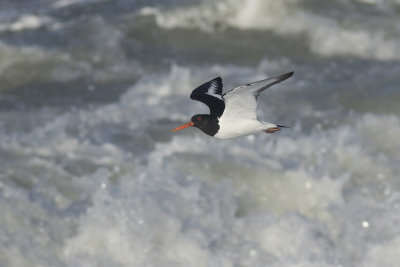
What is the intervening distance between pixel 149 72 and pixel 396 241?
5.03m

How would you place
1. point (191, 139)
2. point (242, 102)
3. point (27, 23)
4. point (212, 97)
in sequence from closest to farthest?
point (242, 102), point (212, 97), point (191, 139), point (27, 23)

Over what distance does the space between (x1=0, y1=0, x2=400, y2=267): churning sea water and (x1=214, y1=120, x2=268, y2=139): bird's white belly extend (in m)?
2.06

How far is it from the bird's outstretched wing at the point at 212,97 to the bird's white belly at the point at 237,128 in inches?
4.2

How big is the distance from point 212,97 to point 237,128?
0.29 metres

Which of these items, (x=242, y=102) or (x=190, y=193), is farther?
(x=190, y=193)

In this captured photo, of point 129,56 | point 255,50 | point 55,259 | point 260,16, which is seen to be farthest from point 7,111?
point 260,16

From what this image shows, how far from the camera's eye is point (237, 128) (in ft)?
15.8

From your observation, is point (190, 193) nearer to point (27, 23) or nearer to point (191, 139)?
point (191, 139)

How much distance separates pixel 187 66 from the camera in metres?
10.6

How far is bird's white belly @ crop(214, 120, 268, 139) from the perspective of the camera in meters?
4.80

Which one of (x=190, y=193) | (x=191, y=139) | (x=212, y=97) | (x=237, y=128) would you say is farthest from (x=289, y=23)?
(x=237, y=128)

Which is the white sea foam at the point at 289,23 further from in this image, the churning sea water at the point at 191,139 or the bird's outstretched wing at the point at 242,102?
the bird's outstretched wing at the point at 242,102

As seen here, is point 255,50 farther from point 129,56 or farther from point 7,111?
point 7,111

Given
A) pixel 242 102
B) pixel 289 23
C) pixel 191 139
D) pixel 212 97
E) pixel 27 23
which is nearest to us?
pixel 242 102
